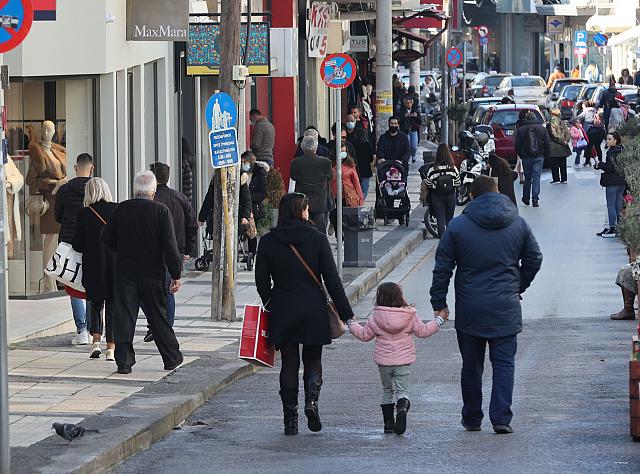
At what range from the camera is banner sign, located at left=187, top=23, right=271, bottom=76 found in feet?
65.0

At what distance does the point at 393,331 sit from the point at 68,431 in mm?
2243

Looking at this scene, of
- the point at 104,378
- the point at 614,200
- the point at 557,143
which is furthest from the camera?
the point at 557,143

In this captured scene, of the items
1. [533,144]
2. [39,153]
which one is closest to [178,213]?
[39,153]

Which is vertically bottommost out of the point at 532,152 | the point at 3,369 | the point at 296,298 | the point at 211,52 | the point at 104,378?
the point at 104,378

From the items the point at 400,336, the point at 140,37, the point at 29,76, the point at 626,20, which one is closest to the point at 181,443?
the point at 400,336

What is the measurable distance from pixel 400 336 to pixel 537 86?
5134 cm

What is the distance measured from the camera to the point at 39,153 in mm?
17578

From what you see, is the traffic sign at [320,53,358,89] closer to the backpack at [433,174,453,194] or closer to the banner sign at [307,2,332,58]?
the backpack at [433,174,453,194]

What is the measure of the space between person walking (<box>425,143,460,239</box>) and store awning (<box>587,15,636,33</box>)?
2559 inches

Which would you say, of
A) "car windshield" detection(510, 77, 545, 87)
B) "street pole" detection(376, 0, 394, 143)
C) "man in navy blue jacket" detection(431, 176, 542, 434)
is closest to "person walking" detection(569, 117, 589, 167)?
"street pole" detection(376, 0, 394, 143)

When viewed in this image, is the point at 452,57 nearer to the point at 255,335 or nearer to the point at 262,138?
the point at 262,138

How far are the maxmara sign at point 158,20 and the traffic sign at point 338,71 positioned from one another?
2910mm

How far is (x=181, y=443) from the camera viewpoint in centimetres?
1054

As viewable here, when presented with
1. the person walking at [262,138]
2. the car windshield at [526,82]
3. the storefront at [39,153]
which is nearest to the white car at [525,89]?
the car windshield at [526,82]
